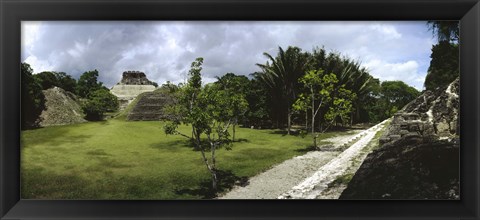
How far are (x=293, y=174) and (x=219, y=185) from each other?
96cm

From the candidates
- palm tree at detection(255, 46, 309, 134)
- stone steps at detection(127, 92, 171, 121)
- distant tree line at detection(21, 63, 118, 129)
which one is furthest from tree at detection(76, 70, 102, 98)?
palm tree at detection(255, 46, 309, 134)

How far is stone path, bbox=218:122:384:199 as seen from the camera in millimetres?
3805

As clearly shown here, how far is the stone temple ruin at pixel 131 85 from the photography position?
3615 millimetres

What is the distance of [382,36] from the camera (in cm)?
375

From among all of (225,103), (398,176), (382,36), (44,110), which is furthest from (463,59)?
(44,110)

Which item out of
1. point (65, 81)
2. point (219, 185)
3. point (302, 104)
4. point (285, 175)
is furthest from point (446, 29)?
point (65, 81)

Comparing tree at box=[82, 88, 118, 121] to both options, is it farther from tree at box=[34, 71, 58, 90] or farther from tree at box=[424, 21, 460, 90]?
tree at box=[424, 21, 460, 90]

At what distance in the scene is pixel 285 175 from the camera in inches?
155

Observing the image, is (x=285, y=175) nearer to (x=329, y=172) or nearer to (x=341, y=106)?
(x=329, y=172)
